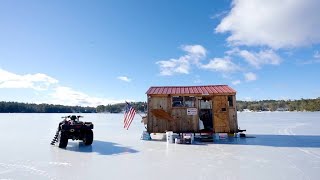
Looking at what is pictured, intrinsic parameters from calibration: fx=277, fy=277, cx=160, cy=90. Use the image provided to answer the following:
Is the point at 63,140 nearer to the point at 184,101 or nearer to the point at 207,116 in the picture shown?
the point at 184,101

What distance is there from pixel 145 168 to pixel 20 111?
171m

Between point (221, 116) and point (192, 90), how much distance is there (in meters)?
2.77

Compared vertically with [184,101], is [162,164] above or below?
below

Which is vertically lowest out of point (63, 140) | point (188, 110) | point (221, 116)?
point (63, 140)

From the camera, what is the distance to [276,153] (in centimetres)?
1305

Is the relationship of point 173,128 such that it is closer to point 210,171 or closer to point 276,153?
point 276,153

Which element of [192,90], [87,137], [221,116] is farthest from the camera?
[192,90]

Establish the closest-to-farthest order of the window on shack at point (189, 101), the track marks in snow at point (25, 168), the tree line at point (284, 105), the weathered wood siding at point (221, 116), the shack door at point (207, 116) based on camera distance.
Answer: the track marks in snow at point (25, 168), the weathered wood siding at point (221, 116), the window on shack at point (189, 101), the shack door at point (207, 116), the tree line at point (284, 105)

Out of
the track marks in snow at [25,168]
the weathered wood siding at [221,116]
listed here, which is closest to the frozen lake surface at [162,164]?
the track marks in snow at [25,168]

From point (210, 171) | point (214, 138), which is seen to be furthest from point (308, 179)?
point (214, 138)

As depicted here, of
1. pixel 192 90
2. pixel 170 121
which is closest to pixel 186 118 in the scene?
pixel 170 121

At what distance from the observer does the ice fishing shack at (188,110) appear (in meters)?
18.8

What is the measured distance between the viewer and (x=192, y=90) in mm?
19844

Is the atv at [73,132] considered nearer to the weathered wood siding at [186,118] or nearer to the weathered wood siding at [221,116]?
the weathered wood siding at [186,118]
